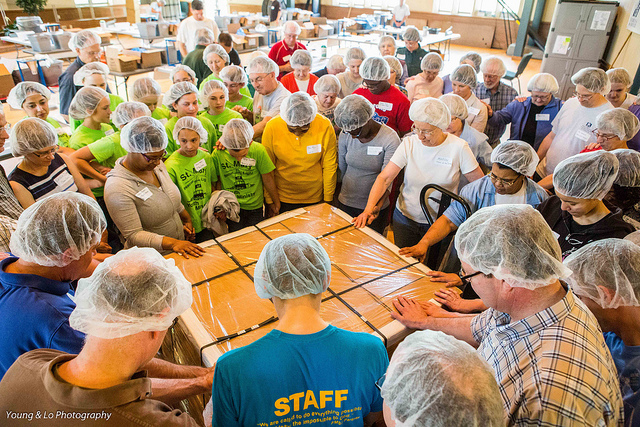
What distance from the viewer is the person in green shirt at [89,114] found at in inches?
121

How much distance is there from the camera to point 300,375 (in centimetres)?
119

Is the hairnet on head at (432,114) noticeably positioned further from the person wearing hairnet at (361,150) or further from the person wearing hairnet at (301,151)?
the person wearing hairnet at (301,151)

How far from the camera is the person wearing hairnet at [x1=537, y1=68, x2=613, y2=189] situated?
132 inches

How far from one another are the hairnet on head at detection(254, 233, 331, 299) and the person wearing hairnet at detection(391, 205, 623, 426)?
0.56 meters

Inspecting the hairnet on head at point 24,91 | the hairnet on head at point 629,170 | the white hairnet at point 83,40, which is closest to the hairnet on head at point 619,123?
the hairnet on head at point 629,170

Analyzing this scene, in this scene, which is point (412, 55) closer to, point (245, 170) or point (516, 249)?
point (245, 170)

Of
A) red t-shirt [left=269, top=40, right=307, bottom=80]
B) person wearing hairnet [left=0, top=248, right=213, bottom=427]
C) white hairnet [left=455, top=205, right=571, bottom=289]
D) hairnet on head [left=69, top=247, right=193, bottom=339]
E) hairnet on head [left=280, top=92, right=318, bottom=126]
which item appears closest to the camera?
person wearing hairnet [left=0, top=248, right=213, bottom=427]

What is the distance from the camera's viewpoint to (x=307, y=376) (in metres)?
1.20

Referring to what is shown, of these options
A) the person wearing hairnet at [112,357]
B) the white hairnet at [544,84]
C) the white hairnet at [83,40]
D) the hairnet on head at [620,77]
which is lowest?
the person wearing hairnet at [112,357]

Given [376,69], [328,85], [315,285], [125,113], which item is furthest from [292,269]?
[376,69]

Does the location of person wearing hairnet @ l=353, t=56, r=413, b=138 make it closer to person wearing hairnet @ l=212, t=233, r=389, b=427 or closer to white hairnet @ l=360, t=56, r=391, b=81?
white hairnet @ l=360, t=56, r=391, b=81

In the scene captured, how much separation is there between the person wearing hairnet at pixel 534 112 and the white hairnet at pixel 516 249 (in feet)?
9.85

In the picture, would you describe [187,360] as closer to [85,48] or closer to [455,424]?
[455,424]

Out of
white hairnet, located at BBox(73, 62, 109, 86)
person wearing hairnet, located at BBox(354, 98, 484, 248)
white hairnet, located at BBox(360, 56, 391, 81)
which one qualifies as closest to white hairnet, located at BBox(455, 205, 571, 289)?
person wearing hairnet, located at BBox(354, 98, 484, 248)
